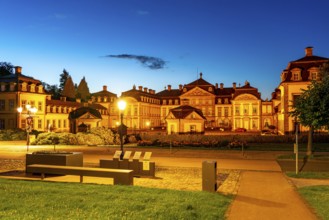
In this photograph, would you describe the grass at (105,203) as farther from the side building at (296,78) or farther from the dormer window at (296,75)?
the dormer window at (296,75)

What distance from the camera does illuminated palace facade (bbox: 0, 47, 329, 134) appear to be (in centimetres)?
4588

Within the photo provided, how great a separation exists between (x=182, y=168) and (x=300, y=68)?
3564 cm

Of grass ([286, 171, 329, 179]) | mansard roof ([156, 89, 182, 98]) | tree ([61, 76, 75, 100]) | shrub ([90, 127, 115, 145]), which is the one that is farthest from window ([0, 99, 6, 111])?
tree ([61, 76, 75, 100])

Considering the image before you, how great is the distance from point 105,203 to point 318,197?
6.85m

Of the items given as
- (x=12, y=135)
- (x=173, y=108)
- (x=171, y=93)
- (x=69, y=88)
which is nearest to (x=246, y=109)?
(x=173, y=108)

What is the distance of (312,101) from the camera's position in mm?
23125

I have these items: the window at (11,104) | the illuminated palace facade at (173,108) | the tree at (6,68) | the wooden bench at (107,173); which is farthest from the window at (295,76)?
the tree at (6,68)

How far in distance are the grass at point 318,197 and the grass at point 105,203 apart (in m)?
2.50

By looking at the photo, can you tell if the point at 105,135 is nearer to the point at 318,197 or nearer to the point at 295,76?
the point at 295,76

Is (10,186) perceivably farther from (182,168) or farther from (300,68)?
(300,68)

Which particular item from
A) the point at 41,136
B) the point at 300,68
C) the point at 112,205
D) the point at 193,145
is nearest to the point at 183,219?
the point at 112,205

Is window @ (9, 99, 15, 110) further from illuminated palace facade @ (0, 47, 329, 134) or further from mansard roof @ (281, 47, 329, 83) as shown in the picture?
mansard roof @ (281, 47, 329, 83)

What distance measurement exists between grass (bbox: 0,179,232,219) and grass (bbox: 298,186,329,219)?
2.50m

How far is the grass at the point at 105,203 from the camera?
8.07 meters
